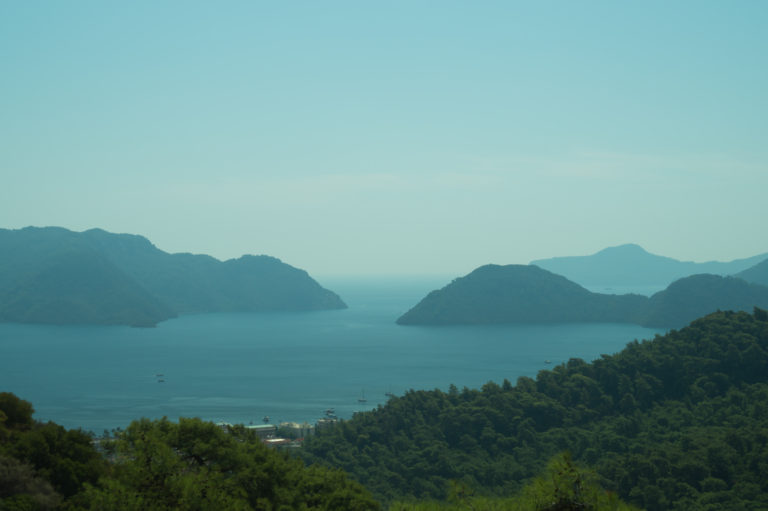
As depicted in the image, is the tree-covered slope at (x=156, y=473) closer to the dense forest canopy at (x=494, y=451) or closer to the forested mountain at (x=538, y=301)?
the dense forest canopy at (x=494, y=451)

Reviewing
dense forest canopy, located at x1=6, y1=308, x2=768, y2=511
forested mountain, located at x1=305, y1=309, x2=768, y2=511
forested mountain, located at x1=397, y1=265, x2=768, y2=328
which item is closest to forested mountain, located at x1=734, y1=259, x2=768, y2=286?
forested mountain, located at x1=397, y1=265, x2=768, y2=328

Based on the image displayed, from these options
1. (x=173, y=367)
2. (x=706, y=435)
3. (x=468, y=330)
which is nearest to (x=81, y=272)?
(x=173, y=367)

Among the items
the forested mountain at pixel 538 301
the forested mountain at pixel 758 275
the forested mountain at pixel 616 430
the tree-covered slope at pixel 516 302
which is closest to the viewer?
the forested mountain at pixel 616 430

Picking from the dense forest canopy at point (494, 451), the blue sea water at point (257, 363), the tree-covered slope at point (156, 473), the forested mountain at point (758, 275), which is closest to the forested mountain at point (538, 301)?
the blue sea water at point (257, 363)

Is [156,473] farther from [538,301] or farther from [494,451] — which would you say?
[538,301]

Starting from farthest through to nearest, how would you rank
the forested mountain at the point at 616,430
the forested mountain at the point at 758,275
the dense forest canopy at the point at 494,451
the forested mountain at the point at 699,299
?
1. the forested mountain at the point at 758,275
2. the forested mountain at the point at 699,299
3. the forested mountain at the point at 616,430
4. the dense forest canopy at the point at 494,451

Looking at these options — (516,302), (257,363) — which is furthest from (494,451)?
(516,302)
